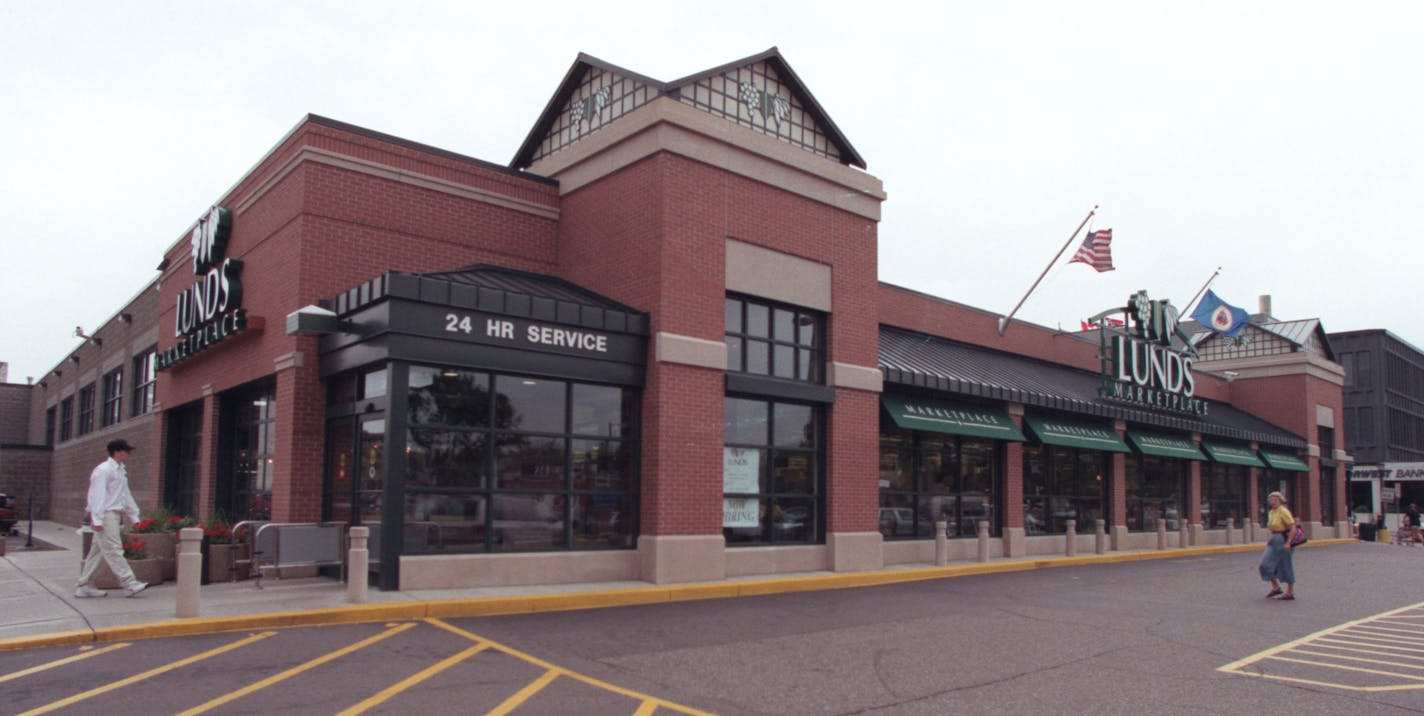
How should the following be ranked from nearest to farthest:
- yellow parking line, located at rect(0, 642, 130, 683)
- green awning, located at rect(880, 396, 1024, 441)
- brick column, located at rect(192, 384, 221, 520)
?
1. yellow parking line, located at rect(0, 642, 130, 683)
2. brick column, located at rect(192, 384, 221, 520)
3. green awning, located at rect(880, 396, 1024, 441)

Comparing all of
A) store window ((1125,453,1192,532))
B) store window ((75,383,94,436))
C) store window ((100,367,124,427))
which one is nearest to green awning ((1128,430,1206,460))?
store window ((1125,453,1192,532))

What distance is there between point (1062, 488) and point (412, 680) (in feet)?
71.2

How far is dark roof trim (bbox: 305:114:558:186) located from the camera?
15969 mm

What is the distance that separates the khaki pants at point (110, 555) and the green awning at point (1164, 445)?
83.1 feet

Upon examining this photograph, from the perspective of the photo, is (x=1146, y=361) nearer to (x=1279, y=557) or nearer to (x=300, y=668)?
(x=1279, y=557)

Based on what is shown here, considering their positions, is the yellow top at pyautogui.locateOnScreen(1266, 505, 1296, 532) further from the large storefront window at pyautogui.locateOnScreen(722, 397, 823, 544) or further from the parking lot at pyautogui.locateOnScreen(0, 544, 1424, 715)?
the large storefront window at pyautogui.locateOnScreen(722, 397, 823, 544)

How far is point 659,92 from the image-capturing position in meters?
17.3

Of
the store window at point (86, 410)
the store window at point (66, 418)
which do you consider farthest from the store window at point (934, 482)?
the store window at point (66, 418)

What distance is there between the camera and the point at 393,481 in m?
13.4

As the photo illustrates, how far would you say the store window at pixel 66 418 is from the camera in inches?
1490

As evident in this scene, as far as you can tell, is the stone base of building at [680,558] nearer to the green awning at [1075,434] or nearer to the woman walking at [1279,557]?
the woman walking at [1279,557]

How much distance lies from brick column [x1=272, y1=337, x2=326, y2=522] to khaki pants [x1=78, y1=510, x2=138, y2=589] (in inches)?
110

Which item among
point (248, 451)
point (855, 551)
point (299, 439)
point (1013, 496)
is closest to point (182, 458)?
point (248, 451)

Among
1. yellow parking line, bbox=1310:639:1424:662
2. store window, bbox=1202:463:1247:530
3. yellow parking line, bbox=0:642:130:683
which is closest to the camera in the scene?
yellow parking line, bbox=0:642:130:683
